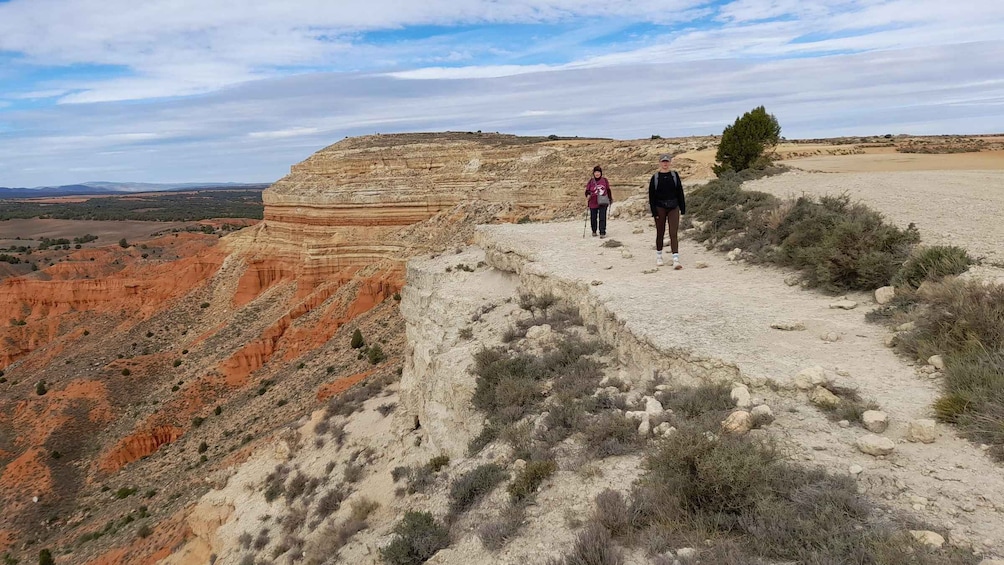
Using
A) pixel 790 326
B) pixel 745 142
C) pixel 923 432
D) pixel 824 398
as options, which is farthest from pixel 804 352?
pixel 745 142

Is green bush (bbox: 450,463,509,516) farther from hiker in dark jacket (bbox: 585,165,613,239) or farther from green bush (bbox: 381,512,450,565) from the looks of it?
hiker in dark jacket (bbox: 585,165,613,239)

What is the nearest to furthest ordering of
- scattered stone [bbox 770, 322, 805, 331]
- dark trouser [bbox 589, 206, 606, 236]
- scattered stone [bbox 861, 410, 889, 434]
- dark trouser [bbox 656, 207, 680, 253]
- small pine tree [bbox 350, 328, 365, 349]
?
scattered stone [bbox 861, 410, 889, 434] → scattered stone [bbox 770, 322, 805, 331] → dark trouser [bbox 656, 207, 680, 253] → dark trouser [bbox 589, 206, 606, 236] → small pine tree [bbox 350, 328, 365, 349]

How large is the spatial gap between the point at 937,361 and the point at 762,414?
5.56 feet

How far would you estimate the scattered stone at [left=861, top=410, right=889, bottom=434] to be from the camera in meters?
4.05

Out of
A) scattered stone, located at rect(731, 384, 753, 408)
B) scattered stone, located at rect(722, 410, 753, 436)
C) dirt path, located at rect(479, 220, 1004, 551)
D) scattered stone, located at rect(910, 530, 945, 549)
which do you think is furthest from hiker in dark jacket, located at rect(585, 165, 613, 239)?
scattered stone, located at rect(910, 530, 945, 549)

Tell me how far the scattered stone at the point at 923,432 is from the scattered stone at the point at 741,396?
1.08 metres

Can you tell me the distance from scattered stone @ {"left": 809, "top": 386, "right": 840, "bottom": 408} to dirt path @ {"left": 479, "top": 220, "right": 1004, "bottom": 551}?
7 centimetres

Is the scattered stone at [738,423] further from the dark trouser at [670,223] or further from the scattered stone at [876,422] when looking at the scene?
the dark trouser at [670,223]

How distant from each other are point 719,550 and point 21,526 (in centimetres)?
2293

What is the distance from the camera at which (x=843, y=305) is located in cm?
650

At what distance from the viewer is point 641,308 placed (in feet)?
22.7

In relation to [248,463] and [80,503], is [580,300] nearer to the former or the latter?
[248,463]

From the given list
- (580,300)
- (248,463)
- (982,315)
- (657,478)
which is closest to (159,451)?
(248,463)

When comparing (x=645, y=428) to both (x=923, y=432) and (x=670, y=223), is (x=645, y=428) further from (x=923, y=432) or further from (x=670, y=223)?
(x=670, y=223)
